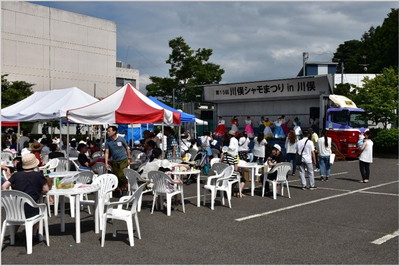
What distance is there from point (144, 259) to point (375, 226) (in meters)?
4.33

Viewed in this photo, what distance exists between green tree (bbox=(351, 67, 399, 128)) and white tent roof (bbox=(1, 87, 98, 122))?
52.0 ft

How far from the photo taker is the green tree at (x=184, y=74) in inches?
1555

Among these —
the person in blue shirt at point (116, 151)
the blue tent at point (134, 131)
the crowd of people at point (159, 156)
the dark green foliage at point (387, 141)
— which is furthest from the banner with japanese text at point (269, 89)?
the person in blue shirt at point (116, 151)

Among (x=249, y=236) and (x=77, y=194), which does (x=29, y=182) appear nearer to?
(x=77, y=194)

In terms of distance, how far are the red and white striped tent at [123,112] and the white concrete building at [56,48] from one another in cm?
4280

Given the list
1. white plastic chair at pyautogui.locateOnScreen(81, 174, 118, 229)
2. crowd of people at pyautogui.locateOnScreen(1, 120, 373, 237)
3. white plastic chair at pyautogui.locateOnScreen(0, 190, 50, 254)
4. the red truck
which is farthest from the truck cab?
white plastic chair at pyautogui.locateOnScreen(0, 190, 50, 254)

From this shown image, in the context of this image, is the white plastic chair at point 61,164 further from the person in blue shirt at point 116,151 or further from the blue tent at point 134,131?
the blue tent at point 134,131

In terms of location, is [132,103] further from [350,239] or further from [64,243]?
[350,239]

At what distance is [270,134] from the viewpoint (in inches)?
832

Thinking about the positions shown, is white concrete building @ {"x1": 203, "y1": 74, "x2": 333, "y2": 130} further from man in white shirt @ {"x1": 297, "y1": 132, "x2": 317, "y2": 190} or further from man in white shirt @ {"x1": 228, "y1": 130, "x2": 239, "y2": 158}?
man in white shirt @ {"x1": 228, "y1": 130, "x2": 239, "y2": 158}

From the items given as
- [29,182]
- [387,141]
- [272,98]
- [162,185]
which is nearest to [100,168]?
[162,185]

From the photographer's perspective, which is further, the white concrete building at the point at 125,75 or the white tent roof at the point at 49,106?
the white concrete building at the point at 125,75

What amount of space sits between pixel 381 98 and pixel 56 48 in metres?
44.7

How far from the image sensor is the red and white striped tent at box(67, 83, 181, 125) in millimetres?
10594
